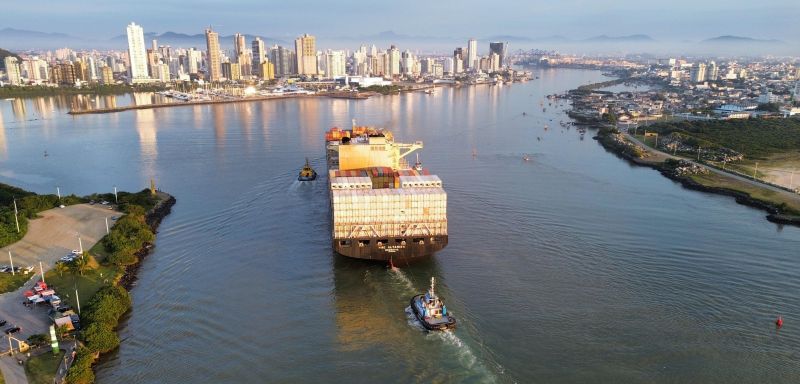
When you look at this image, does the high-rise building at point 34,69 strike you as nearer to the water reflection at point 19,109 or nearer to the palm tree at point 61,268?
the water reflection at point 19,109

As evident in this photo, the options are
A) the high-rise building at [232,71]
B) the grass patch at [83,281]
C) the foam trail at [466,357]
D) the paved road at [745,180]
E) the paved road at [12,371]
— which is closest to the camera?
the paved road at [12,371]

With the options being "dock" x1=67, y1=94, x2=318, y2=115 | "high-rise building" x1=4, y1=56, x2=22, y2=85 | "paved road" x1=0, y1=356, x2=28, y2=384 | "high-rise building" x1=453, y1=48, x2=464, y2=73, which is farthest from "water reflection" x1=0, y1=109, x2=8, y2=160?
"high-rise building" x1=453, y1=48, x2=464, y2=73

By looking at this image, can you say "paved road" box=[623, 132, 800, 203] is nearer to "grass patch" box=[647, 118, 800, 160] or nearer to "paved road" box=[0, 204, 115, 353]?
"grass patch" box=[647, 118, 800, 160]

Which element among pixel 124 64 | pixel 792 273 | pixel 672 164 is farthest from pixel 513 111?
pixel 124 64

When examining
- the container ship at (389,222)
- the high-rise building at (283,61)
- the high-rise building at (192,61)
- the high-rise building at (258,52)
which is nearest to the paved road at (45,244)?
the container ship at (389,222)

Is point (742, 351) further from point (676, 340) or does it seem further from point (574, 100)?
point (574, 100)

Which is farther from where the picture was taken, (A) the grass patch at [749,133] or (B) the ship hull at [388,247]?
(A) the grass patch at [749,133]
